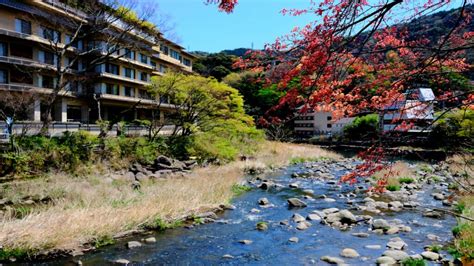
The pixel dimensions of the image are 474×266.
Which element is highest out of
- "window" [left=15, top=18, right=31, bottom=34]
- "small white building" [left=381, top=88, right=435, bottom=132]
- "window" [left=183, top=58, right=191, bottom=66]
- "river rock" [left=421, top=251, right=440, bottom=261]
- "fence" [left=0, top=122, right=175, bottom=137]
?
"window" [left=183, top=58, right=191, bottom=66]

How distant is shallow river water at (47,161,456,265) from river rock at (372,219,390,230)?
22 cm

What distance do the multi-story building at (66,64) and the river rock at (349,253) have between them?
57.1 ft

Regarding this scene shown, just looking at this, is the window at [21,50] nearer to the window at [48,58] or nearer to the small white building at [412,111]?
the window at [48,58]

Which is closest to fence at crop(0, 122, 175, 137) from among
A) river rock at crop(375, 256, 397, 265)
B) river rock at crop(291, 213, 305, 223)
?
river rock at crop(291, 213, 305, 223)

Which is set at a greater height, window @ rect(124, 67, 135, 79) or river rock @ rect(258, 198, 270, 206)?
window @ rect(124, 67, 135, 79)

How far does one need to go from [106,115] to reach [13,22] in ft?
41.4

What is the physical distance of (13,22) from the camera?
25.1 meters

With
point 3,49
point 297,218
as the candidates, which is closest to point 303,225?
point 297,218

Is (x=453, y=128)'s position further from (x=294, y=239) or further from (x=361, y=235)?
(x=294, y=239)

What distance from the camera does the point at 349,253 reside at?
7.64 m

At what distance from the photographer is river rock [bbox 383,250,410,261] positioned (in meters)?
7.27

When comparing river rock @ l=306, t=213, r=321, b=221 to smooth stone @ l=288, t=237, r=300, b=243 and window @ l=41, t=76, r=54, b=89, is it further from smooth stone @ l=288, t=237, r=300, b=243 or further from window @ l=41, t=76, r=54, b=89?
window @ l=41, t=76, r=54, b=89

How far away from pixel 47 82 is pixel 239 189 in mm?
21058

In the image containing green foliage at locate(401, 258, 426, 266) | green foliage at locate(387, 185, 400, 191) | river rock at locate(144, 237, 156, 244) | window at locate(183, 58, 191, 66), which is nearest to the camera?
green foliage at locate(401, 258, 426, 266)
